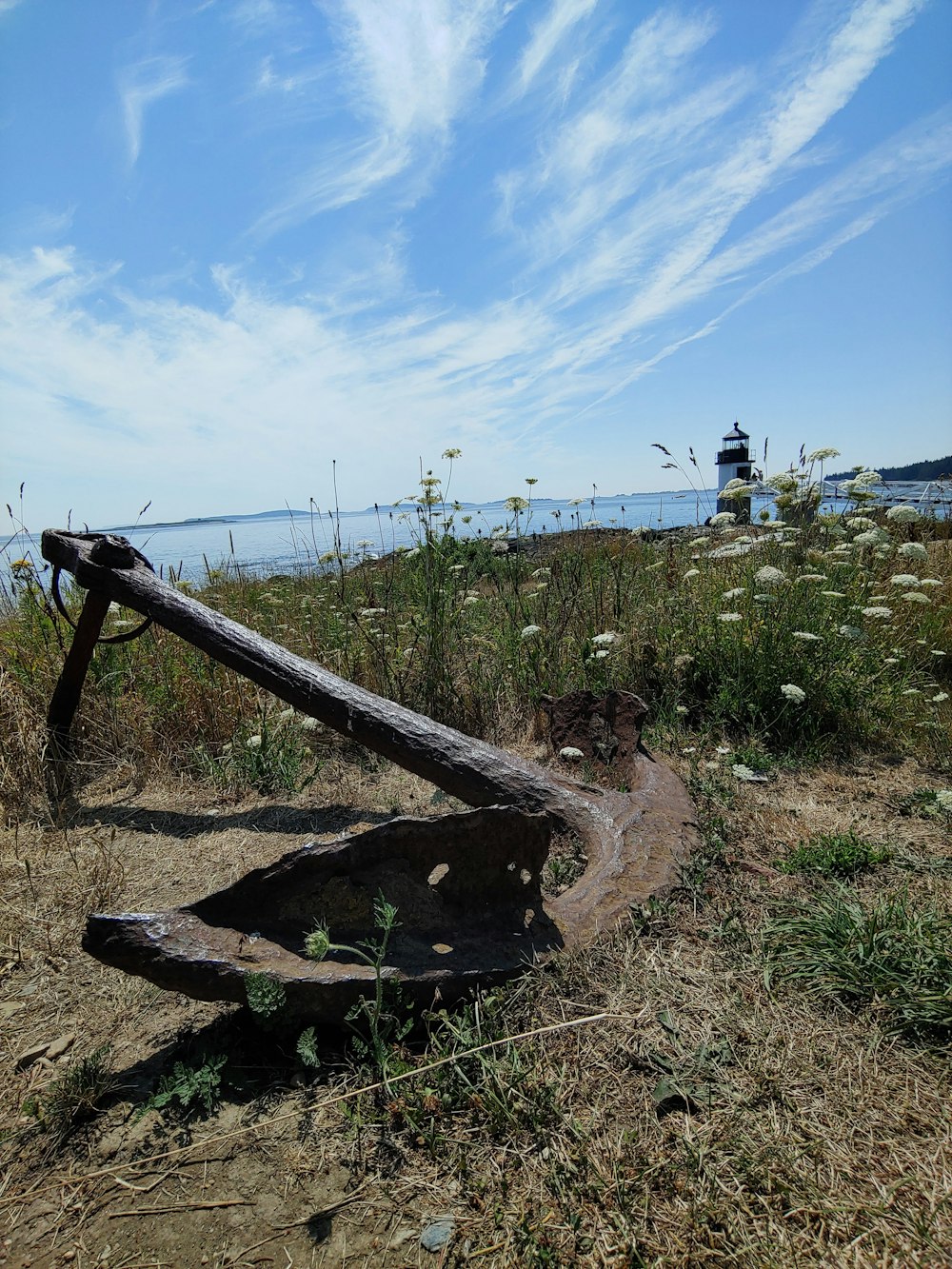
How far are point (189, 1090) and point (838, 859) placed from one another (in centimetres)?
241

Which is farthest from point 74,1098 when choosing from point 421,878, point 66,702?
point 66,702

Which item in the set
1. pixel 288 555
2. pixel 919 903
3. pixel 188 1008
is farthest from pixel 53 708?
pixel 288 555

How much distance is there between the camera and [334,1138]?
66.4 inches

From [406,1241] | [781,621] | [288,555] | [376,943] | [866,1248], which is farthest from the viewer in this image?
[288,555]

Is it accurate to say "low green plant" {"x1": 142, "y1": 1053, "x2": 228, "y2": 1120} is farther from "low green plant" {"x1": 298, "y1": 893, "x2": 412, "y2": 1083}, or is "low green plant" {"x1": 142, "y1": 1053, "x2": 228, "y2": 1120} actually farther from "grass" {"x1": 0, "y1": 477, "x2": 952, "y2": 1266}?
"low green plant" {"x1": 298, "y1": 893, "x2": 412, "y2": 1083}

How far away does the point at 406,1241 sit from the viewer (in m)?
1.45

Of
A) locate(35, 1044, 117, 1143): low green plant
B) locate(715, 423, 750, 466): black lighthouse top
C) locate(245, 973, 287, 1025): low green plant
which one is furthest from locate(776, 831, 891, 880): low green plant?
locate(715, 423, 750, 466): black lighthouse top

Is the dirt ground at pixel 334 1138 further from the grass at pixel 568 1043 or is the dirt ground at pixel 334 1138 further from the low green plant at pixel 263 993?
the low green plant at pixel 263 993

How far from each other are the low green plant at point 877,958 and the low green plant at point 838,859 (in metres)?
0.25

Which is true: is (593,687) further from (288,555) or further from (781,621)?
(288,555)

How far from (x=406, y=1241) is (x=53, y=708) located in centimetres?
338

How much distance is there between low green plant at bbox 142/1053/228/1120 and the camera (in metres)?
1.78

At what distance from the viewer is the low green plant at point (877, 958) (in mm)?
1826

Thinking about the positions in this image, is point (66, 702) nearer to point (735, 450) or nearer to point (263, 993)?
point (263, 993)
